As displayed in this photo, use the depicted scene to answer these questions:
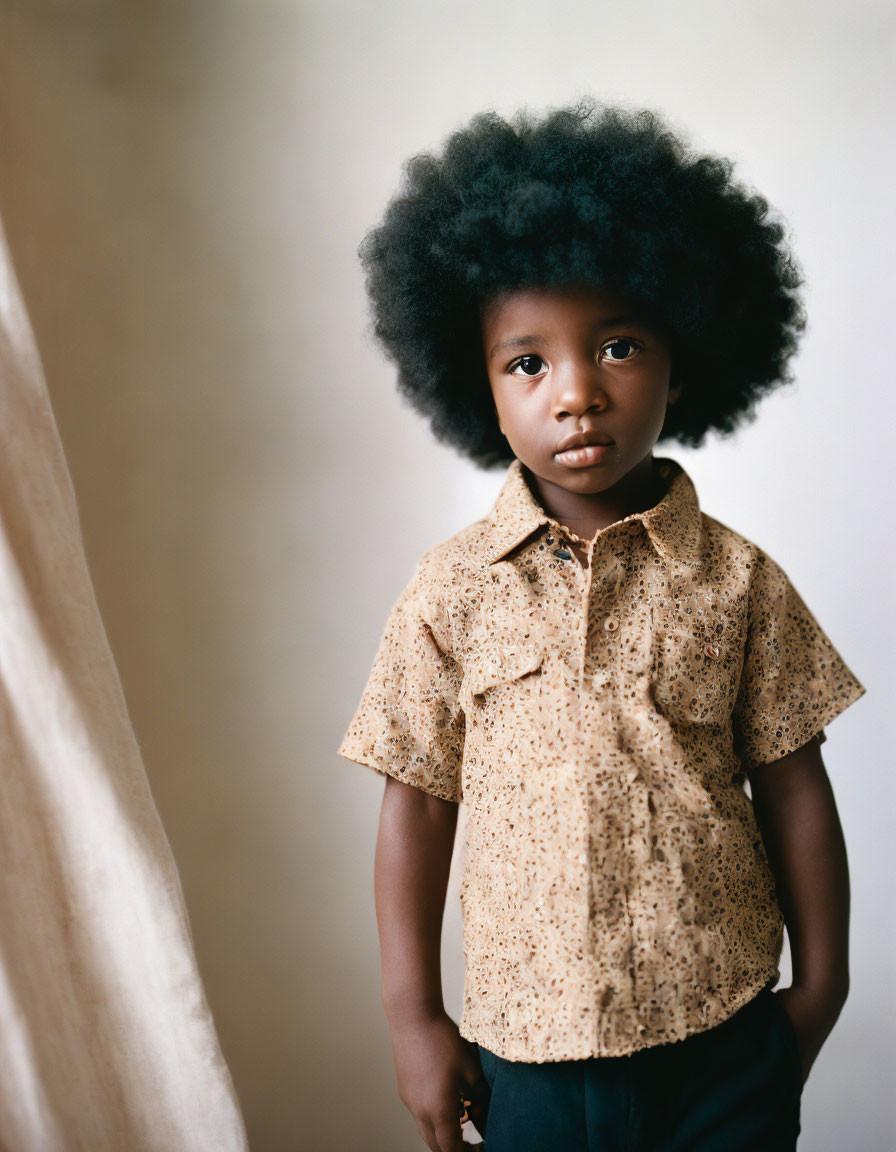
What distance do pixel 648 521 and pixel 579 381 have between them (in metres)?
0.13

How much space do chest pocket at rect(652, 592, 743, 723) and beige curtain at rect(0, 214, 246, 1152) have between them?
0.40 metres

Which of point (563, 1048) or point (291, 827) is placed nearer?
point (563, 1048)

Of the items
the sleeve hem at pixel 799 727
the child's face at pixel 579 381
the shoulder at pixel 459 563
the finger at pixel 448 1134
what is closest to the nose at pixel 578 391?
the child's face at pixel 579 381

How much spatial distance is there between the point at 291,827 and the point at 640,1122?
55 cm

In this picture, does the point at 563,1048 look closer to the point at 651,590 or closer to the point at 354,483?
the point at 651,590

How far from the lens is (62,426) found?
3.51 feet

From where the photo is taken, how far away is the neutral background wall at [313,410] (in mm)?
1126

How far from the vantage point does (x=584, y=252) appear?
79 centimetres

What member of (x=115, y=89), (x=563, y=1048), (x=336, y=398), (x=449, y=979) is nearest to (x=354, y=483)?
(x=336, y=398)

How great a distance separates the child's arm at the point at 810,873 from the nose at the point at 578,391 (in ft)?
1.08

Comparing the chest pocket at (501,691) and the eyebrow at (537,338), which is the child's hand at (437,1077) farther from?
the eyebrow at (537,338)

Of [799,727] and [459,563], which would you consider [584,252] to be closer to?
Answer: [459,563]

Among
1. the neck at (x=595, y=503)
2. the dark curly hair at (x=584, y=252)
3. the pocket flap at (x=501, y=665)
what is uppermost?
the dark curly hair at (x=584, y=252)

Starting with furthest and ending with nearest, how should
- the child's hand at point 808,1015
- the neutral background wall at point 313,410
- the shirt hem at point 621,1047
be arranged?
1. the neutral background wall at point 313,410
2. the child's hand at point 808,1015
3. the shirt hem at point 621,1047
